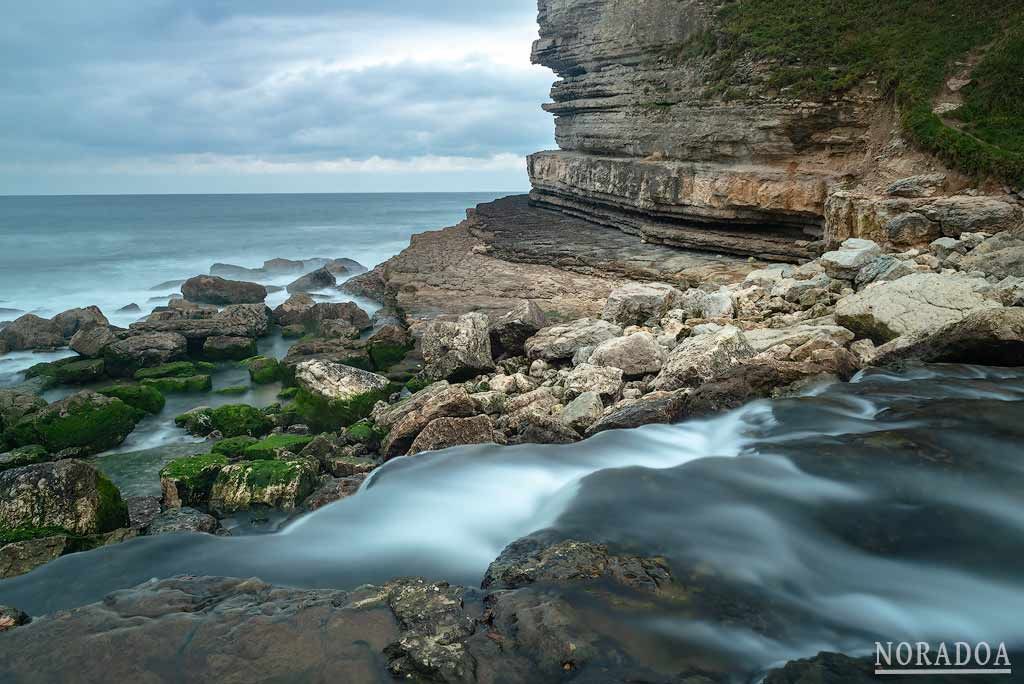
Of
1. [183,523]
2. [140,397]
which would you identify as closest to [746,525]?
[183,523]

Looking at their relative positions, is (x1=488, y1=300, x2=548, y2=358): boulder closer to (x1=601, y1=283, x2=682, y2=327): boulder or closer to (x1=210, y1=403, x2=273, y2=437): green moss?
(x1=601, y1=283, x2=682, y2=327): boulder

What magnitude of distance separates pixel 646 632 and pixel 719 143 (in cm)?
1953

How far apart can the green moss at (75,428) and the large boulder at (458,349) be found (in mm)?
4582

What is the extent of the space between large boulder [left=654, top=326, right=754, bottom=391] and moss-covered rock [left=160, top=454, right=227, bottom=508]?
4.89m

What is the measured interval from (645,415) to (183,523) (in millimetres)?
4368

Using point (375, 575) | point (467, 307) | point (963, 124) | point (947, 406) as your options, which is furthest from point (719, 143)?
point (375, 575)

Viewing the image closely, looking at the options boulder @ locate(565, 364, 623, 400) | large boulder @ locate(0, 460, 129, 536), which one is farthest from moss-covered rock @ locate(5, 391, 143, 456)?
boulder @ locate(565, 364, 623, 400)

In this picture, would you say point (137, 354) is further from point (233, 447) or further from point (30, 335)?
point (233, 447)

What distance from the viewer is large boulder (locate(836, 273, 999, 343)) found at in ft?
24.9

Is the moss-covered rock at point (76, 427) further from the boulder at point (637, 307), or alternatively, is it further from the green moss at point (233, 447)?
the boulder at point (637, 307)

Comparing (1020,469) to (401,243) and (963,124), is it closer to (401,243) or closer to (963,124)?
(963,124)

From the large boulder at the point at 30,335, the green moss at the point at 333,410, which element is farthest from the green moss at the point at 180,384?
the large boulder at the point at 30,335

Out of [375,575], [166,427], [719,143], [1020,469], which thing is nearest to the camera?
[375,575]

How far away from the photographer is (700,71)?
74.3 ft
